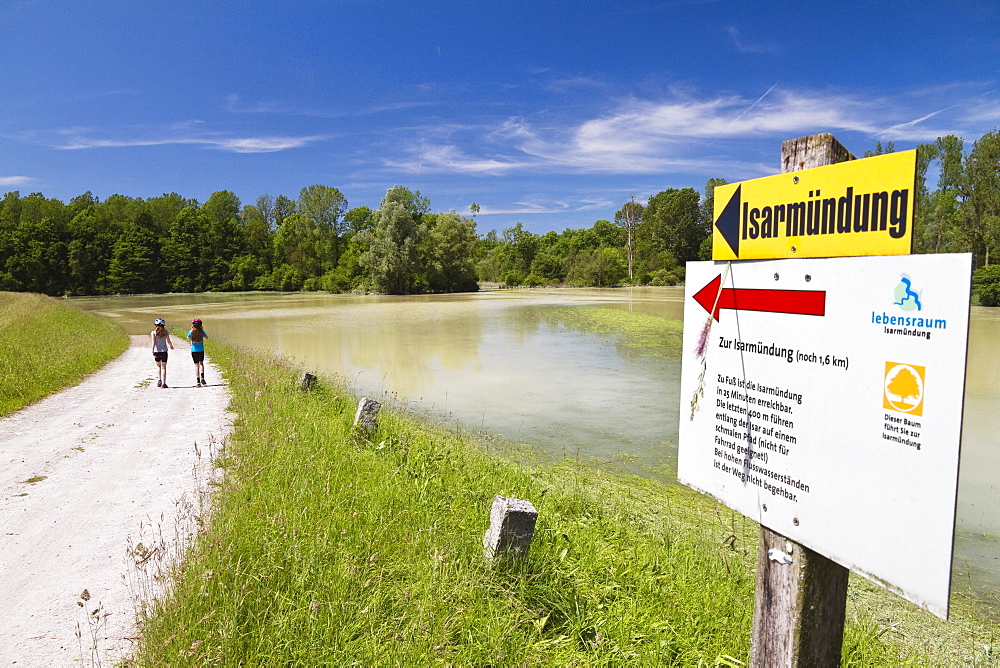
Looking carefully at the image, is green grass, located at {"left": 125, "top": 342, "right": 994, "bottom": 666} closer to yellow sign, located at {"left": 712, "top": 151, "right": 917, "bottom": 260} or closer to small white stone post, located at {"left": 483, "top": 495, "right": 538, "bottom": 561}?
small white stone post, located at {"left": 483, "top": 495, "right": 538, "bottom": 561}

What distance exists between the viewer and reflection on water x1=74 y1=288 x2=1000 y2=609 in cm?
802

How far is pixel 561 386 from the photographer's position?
14.0 metres

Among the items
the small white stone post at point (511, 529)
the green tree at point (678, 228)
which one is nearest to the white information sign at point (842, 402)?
the small white stone post at point (511, 529)

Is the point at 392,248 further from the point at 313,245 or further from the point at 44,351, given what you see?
the point at 44,351

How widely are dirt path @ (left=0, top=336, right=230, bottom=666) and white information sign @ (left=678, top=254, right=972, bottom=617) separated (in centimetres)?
368

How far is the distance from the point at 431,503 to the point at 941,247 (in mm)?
68425

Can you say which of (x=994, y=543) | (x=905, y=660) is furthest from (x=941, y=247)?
(x=905, y=660)

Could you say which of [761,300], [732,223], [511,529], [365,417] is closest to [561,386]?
[365,417]

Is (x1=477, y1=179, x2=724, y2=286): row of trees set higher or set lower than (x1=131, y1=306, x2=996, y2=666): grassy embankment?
higher

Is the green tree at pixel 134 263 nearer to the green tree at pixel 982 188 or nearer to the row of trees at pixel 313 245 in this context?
the row of trees at pixel 313 245

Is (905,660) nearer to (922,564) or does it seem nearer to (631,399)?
(922,564)

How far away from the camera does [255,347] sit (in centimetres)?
2164

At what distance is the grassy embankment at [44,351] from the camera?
35.9 ft

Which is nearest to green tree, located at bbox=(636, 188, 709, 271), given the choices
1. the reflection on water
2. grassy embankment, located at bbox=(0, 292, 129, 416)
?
the reflection on water
